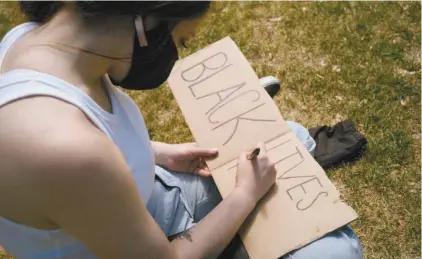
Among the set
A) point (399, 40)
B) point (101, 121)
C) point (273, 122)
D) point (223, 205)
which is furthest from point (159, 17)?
point (399, 40)

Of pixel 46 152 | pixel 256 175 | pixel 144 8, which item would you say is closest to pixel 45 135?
pixel 46 152

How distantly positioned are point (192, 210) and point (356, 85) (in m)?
1.24

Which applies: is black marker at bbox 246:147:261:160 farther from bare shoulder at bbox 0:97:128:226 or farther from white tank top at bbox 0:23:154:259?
bare shoulder at bbox 0:97:128:226

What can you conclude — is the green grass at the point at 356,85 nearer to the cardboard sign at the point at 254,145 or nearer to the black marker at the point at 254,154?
the cardboard sign at the point at 254,145

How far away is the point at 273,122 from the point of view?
5.06ft

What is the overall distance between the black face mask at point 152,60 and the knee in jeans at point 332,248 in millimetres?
535

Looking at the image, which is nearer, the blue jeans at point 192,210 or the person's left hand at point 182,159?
the blue jeans at point 192,210

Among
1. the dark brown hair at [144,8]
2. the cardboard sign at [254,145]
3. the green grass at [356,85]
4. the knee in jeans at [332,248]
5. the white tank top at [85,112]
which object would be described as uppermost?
the dark brown hair at [144,8]

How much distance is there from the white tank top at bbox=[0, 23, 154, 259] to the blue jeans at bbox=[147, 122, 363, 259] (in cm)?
17

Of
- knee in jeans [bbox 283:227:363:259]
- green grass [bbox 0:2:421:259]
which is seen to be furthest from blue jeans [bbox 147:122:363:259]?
green grass [bbox 0:2:421:259]

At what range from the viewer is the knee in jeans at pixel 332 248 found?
1.32 meters

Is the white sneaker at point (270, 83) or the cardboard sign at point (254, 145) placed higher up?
the cardboard sign at point (254, 145)

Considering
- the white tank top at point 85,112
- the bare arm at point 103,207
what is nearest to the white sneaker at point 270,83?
the white tank top at point 85,112

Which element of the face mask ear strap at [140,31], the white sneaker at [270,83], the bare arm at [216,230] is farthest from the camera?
the white sneaker at [270,83]
